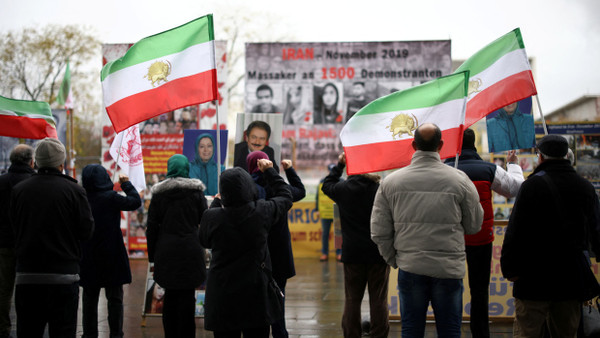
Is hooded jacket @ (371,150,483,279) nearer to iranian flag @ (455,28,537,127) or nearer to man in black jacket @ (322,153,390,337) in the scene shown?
man in black jacket @ (322,153,390,337)

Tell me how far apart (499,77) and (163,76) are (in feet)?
10.5

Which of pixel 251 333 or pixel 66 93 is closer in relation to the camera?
pixel 251 333

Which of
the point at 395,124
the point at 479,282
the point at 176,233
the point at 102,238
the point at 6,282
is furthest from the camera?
the point at 6,282

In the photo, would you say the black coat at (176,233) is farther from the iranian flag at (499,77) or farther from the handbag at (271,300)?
the iranian flag at (499,77)

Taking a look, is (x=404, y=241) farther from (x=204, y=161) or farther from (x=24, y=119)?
(x=24, y=119)

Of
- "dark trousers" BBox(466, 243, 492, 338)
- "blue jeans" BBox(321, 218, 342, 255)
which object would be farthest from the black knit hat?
"blue jeans" BBox(321, 218, 342, 255)

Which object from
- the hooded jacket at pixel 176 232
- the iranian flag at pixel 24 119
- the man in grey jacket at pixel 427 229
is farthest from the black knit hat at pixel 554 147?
the iranian flag at pixel 24 119

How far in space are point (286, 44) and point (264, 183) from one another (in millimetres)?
8936

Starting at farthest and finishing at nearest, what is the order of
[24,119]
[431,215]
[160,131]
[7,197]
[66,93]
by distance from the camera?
[66,93] < [160,131] < [24,119] < [7,197] < [431,215]

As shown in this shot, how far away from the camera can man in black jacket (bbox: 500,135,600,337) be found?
13.8 ft

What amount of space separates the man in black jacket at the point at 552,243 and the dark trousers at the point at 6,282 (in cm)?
478

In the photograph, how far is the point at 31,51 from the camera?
32438 mm

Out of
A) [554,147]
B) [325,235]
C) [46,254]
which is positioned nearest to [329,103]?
[325,235]

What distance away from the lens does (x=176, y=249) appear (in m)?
5.44
